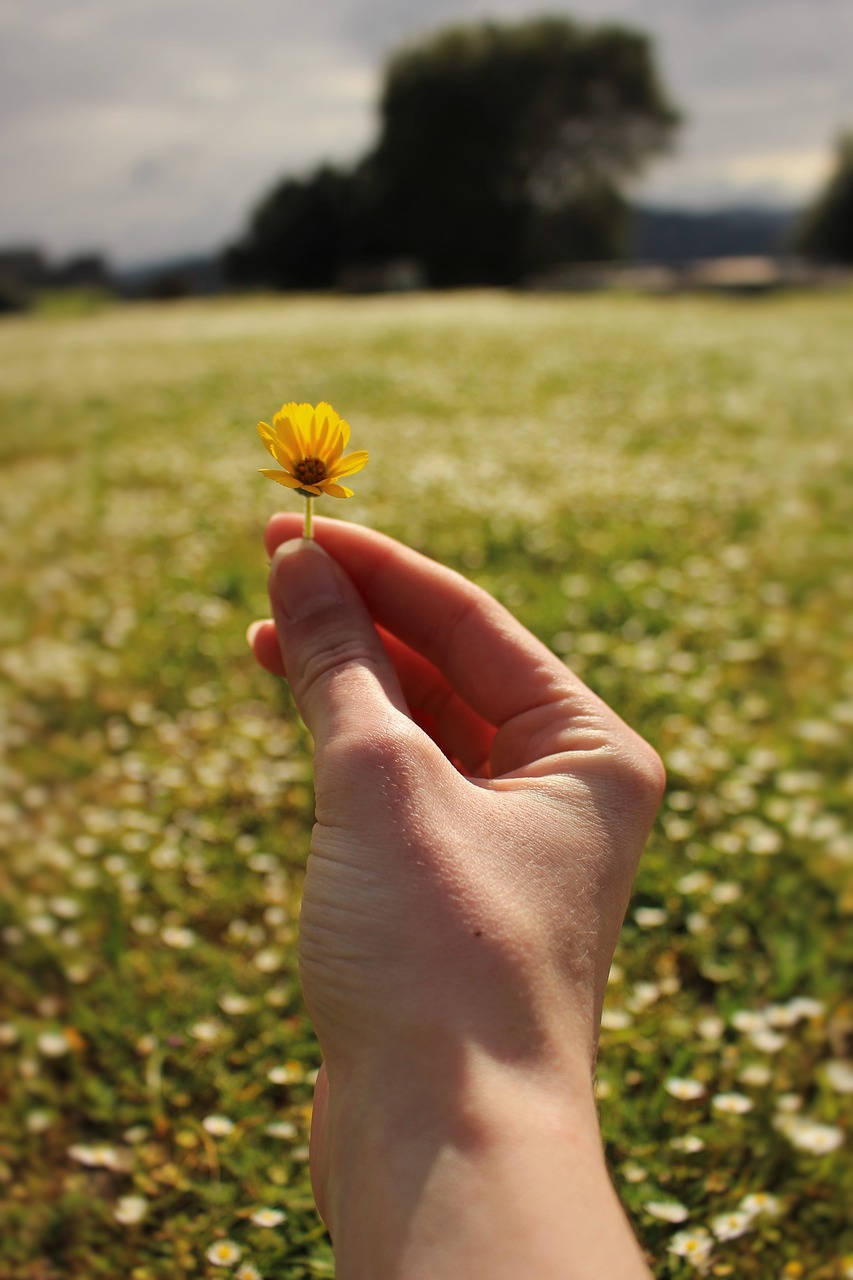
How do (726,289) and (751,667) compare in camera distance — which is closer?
(751,667)

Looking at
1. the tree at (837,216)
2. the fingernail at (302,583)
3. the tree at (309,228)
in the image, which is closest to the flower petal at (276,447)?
the fingernail at (302,583)

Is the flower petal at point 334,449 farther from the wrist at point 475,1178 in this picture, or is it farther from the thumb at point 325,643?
the wrist at point 475,1178

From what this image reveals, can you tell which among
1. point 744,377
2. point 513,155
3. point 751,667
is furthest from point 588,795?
point 513,155

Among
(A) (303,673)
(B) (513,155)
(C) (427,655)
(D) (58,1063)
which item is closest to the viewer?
(A) (303,673)

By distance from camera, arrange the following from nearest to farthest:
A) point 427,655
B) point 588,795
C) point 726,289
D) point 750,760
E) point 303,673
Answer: point 588,795
point 303,673
point 427,655
point 750,760
point 726,289

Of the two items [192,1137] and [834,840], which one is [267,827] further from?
[834,840]

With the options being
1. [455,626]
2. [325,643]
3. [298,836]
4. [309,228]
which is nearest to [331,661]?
[325,643]

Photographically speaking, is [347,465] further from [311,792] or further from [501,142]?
[501,142]
